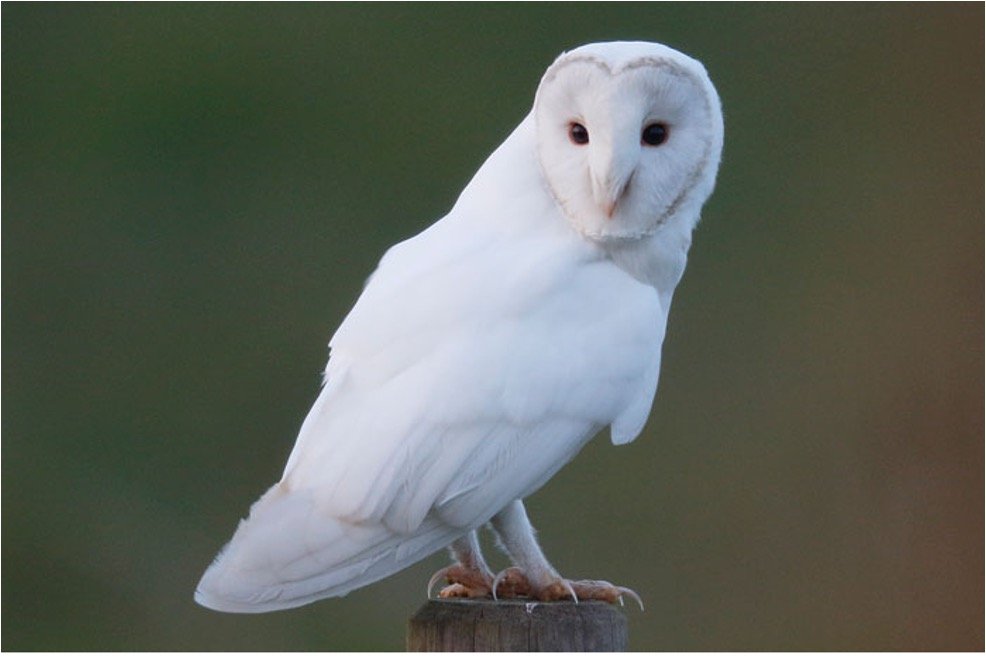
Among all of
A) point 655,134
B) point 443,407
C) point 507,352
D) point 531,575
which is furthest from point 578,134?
point 531,575

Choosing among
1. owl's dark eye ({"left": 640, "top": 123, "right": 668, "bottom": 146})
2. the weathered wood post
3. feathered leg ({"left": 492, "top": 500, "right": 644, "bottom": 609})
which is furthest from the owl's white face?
the weathered wood post

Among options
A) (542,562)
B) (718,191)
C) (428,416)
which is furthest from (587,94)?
(718,191)

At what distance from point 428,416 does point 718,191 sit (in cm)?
375

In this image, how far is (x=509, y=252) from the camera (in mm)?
2264

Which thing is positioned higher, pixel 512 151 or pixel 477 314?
pixel 512 151

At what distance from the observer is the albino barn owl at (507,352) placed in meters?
2.11

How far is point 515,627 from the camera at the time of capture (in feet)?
6.66

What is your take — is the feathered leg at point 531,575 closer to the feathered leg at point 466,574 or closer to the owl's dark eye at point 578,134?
the feathered leg at point 466,574

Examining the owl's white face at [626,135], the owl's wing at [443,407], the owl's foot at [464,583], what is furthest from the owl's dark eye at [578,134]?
the owl's foot at [464,583]

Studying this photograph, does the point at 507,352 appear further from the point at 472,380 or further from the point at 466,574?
the point at 466,574

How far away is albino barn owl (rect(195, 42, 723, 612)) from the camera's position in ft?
6.91

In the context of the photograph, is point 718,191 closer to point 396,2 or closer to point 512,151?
point 396,2

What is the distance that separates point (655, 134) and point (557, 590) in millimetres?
629

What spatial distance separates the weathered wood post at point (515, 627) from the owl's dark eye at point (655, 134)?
62 cm
